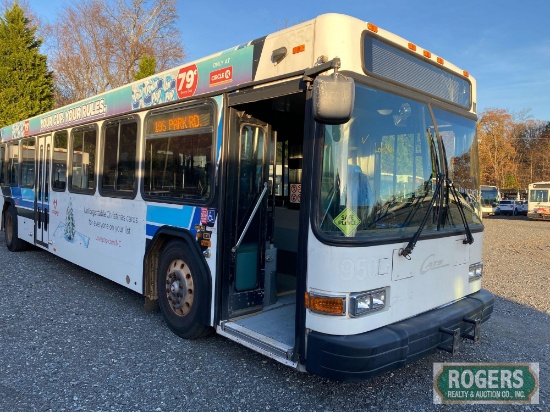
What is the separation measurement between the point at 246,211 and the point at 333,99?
174 cm

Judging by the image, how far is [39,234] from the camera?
8094mm

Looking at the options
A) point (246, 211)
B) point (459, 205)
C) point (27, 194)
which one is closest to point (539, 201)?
point (459, 205)

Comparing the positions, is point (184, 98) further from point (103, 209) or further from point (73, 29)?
point (73, 29)

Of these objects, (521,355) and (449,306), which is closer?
(449,306)

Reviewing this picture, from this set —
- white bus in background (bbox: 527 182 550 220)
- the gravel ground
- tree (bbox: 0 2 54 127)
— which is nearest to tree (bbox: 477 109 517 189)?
white bus in background (bbox: 527 182 550 220)

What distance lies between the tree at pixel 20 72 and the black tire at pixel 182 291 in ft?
67.1

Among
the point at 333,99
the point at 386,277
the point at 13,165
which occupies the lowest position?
the point at 386,277

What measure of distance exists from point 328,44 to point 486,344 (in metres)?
3.56

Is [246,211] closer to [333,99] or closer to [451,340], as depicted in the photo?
[333,99]

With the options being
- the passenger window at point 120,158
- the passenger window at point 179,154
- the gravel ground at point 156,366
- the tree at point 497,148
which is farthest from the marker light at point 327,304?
the tree at point 497,148

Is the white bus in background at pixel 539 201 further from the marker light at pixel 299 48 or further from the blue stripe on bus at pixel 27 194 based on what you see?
the marker light at pixel 299 48

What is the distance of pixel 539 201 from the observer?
1277 inches

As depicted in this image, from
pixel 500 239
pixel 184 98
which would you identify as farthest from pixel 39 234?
pixel 500 239

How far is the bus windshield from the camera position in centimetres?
312
